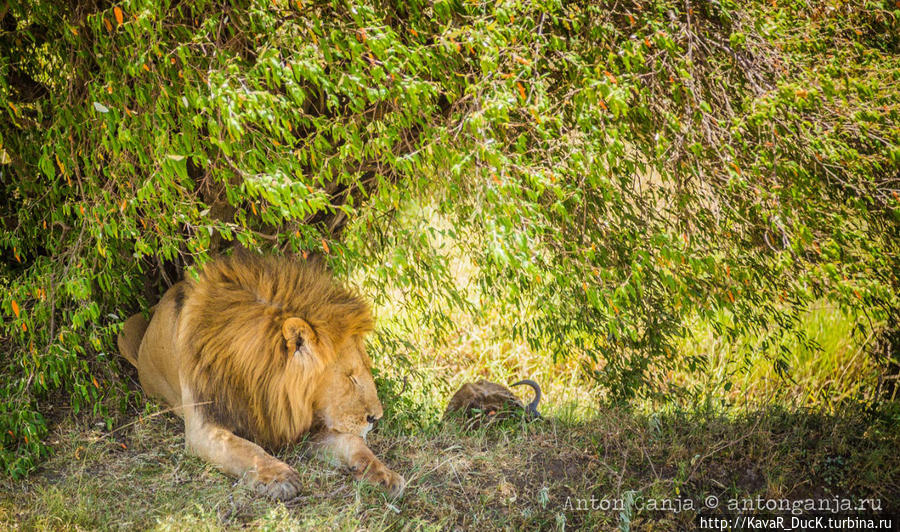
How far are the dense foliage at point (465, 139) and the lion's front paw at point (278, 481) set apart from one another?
1.04 metres

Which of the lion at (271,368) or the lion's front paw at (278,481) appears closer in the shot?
the lion's front paw at (278,481)

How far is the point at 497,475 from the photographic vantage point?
11.8ft

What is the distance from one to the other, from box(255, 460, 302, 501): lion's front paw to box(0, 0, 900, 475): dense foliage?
3.40ft

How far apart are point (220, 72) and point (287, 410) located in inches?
63.1

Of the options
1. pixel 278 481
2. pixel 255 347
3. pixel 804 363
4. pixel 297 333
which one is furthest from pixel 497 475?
pixel 804 363

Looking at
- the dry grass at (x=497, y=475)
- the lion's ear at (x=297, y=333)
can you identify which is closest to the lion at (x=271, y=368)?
the lion's ear at (x=297, y=333)

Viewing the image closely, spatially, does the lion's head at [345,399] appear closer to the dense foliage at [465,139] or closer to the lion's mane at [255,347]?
the lion's mane at [255,347]

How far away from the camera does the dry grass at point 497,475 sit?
10.1 feet

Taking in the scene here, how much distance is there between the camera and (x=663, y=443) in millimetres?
3797

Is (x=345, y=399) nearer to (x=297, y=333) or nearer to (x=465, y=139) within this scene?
(x=297, y=333)

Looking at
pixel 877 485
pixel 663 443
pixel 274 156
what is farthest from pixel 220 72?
pixel 877 485

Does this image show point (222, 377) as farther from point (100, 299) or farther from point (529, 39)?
point (529, 39)

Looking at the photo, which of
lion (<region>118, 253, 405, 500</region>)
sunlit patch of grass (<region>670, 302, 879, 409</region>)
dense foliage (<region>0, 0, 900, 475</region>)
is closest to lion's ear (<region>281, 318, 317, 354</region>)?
lion (<region>118, 253, 405, 500</region>)

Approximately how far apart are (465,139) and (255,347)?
1410 mm
